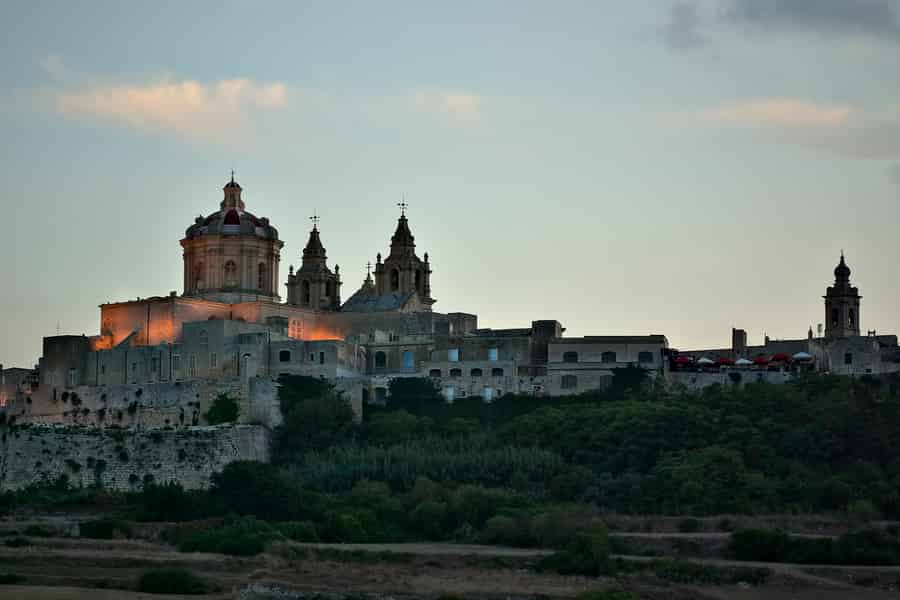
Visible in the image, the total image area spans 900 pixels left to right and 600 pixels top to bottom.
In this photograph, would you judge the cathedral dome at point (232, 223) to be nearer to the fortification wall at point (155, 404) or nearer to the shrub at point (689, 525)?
the fortification wall at point (155, 404)

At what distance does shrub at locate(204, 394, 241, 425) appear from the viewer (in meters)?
98.1

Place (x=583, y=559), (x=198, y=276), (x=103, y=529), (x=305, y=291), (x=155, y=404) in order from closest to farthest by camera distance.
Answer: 1. (x=583, y=559)
2. (x=103, y=529)
3. (x=155, y=404)
4. (x=198, y=276)
5. (x=305, y=291)

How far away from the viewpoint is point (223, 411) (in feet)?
323

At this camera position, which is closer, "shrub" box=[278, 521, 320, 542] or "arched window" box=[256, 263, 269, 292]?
"shrub" box=[278, 521, 320, 542]

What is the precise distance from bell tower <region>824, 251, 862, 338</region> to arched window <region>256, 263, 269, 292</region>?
25812 mm

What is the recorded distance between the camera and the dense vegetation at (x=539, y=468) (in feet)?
281

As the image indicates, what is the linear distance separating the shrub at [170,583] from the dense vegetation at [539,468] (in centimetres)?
714

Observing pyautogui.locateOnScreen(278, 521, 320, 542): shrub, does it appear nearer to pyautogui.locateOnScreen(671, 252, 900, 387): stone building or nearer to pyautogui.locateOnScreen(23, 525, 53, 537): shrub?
pyautogui.locateOnScreen(23, 525, 53, 537): shrub

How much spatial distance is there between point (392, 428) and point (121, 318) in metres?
15.0

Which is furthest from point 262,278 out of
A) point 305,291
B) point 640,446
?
point 640,446

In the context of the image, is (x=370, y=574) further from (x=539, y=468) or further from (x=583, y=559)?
(x=539, y=468)

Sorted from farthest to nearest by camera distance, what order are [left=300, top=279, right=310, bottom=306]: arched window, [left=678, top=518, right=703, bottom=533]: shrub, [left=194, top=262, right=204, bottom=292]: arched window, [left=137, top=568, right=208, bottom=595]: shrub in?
[left=300, top=279, right=310, bottom=306]: arched window < [left=194, top=262, right=204, bottom=292]: arched window < [left=678, top=518, right=703, bottom=533]: shrub < [left=137, top=568, right=208, bottom=595]: shrub

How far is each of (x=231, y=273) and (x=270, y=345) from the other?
858cm

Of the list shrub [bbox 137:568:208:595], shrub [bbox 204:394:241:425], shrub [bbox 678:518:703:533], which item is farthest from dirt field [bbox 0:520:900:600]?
shrub [bbox 204:394:241:425]
